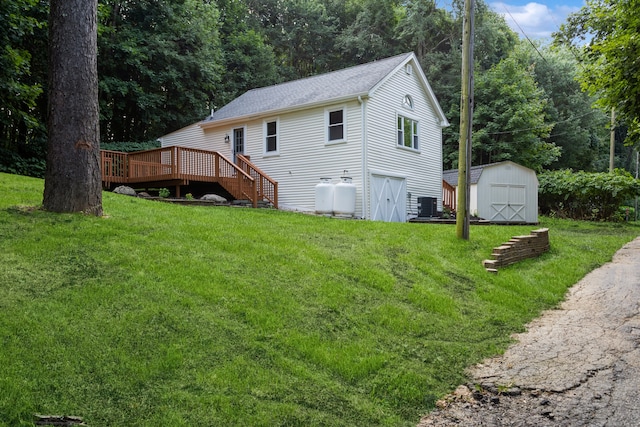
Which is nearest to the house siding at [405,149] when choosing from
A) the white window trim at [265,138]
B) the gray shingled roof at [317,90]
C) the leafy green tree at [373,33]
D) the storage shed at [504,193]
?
the gray shingled roof at [317,90]

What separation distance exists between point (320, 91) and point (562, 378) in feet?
50.0

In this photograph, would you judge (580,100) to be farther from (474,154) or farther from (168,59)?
(168,59)

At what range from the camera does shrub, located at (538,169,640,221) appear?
2088 centimetres

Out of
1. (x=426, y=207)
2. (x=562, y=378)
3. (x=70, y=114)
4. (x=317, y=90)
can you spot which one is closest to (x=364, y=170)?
(x=426, y=207)

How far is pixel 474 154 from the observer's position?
109 ft

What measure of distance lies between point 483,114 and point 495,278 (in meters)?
25.6

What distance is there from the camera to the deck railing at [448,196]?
72.8ft

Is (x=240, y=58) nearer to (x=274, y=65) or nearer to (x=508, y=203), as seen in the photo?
(x=274, y=65)

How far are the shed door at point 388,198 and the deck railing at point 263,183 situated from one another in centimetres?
340

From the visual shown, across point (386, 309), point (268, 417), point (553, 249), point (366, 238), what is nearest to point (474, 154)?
point (553, 249)

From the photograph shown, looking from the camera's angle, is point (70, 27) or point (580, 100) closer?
point (70, 27)

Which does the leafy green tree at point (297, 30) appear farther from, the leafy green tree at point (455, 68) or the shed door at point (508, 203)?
the shed door at point (508, 203)

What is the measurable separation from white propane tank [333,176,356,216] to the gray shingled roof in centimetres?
311

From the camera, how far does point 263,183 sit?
17234mm
